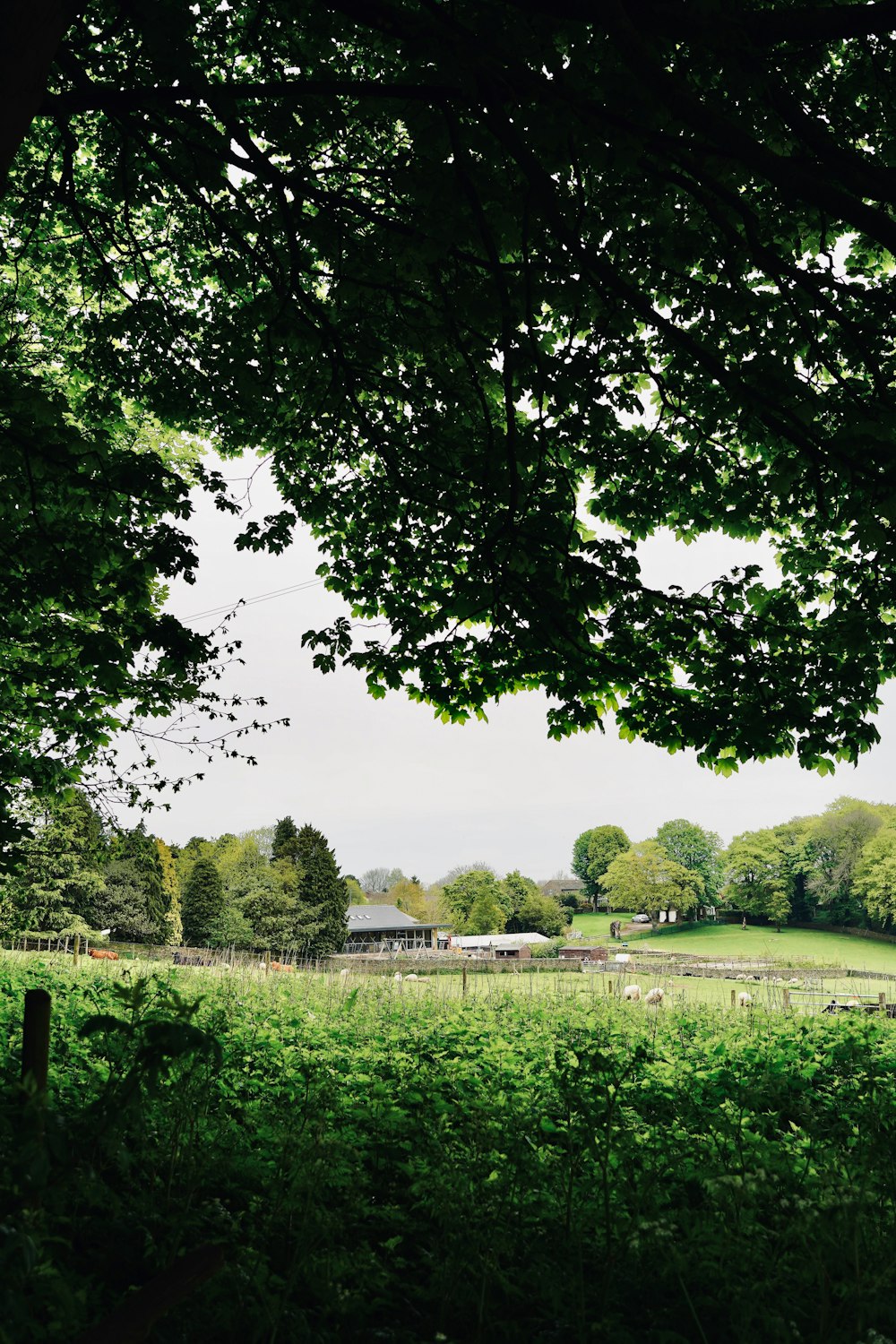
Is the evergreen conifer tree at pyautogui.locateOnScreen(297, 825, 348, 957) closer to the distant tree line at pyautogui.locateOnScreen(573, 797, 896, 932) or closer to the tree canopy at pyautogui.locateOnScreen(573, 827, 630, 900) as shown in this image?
the distant tree line at pyautogui.locateOnScreen(573, 797, 896, 932)

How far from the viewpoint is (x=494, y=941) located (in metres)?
85.8

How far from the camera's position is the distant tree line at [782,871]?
90812 mm

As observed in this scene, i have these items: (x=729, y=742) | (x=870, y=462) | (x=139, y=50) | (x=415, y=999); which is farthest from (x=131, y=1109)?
(x=415, y=999)

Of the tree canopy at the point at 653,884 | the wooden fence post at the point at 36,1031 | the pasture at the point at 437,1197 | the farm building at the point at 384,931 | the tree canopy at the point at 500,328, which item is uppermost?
the tree canopy at the point at 500,328

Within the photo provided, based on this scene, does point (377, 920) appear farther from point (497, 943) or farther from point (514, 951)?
point (514, 951)

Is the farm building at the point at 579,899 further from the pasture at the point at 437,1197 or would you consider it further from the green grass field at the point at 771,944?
the pasture at the point at 437,1197

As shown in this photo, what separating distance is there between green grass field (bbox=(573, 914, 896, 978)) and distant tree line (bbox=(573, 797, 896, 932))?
375 centimetres

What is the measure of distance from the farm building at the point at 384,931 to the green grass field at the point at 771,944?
22049mm

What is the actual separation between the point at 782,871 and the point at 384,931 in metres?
48.0

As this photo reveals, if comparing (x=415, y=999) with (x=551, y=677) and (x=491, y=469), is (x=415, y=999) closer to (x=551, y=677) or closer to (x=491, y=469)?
(x=551, y=677)

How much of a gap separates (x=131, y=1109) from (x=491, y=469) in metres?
5.61

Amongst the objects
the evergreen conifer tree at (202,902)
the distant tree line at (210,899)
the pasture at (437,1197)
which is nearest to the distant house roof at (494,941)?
the distant tree line at (210,899)

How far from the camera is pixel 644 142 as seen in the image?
469 cm

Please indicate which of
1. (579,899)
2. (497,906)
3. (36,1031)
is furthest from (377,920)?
(36,1031)
